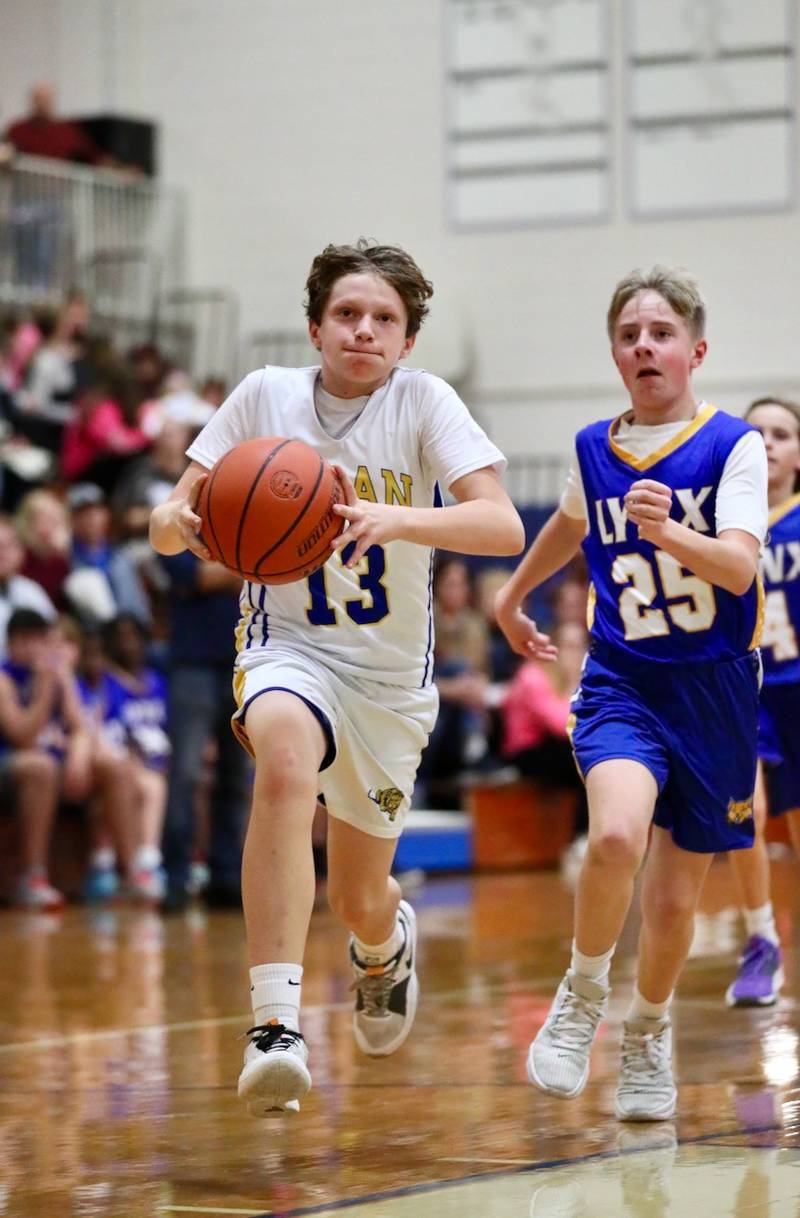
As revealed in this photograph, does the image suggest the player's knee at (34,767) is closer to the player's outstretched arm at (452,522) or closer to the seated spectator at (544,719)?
the seated spectator at (544,719)

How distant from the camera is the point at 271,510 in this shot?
3.68 metres

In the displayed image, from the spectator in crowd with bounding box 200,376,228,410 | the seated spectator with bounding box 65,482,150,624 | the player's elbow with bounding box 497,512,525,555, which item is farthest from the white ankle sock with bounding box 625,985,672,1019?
the spectator in crowd with bounding box 200,376,228,410

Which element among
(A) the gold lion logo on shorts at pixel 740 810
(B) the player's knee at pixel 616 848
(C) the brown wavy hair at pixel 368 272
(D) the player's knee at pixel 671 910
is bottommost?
(D) the player's knee at pixel 671 910

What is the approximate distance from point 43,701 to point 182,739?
876 mm

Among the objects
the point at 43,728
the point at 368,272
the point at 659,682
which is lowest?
the point at 659,682

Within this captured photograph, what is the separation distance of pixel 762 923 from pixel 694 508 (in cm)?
209

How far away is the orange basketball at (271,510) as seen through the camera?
3.67 metres

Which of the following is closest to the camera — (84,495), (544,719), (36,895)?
(36,895)

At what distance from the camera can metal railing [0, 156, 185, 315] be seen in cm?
1617

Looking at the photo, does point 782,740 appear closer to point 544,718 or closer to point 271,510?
point 271,510

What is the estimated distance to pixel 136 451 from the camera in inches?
536

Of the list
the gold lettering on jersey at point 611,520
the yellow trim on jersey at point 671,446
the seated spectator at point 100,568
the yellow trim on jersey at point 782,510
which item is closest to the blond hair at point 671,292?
A: the yellow trim on jersey at point 671,446

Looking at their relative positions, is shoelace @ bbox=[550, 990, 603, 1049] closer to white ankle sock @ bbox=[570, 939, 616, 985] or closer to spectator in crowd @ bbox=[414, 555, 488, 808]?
white ankle sock @ bbox=[570, 939, 616, 985]

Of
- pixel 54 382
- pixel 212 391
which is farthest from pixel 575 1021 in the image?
pixel 212 391
